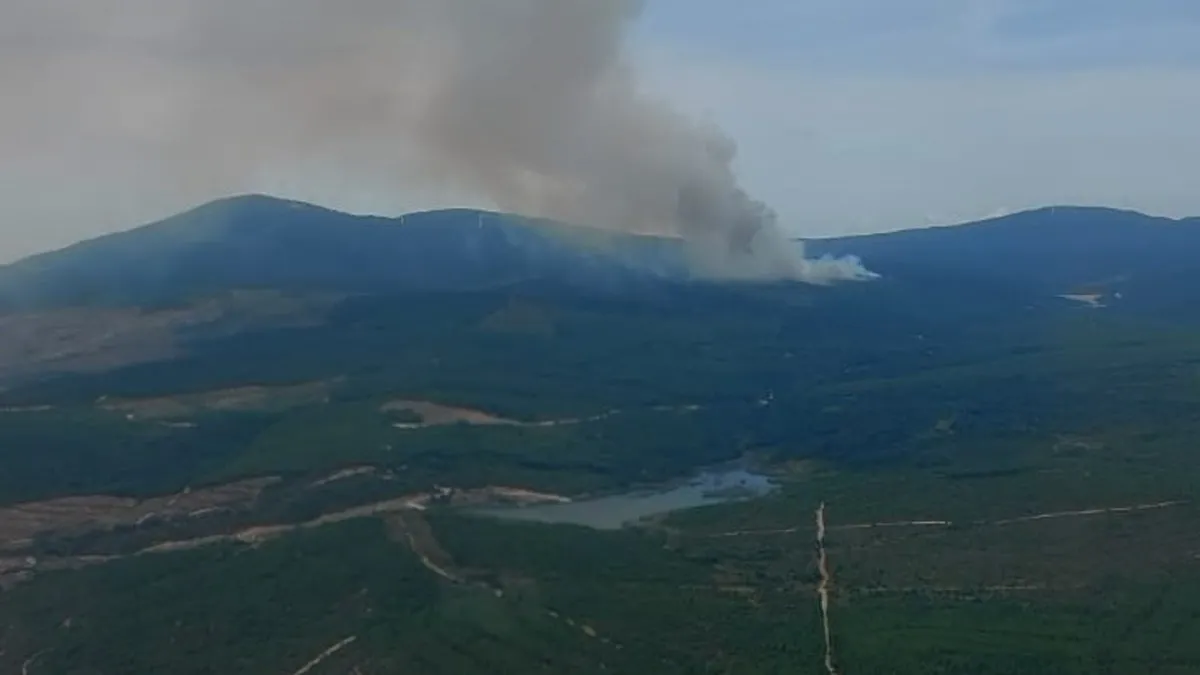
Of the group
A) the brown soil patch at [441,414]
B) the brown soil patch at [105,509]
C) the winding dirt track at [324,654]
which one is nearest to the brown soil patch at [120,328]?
the brown soil patch at [441,414]

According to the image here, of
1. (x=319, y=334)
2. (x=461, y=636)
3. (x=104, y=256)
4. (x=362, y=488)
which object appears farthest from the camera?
(x=104, y=256)

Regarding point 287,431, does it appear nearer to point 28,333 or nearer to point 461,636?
point 461,636

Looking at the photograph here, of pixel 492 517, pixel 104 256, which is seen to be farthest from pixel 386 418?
pixel 104 256

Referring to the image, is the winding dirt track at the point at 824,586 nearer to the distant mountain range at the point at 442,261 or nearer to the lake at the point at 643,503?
the lake at the point at 643,503

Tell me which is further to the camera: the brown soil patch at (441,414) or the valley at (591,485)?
the brown soil patch at (441,414)

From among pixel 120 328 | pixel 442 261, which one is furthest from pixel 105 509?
pixel 442 261

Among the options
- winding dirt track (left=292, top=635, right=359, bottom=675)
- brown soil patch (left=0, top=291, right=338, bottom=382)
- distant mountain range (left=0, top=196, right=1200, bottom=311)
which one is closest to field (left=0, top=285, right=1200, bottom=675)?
winding dirt track (left=292, top=635, right=359, bottom=675)
